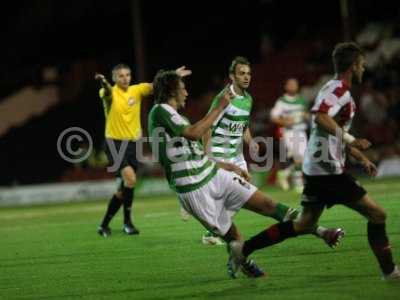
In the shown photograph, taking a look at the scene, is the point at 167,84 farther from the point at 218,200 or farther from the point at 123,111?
the point at 123,111

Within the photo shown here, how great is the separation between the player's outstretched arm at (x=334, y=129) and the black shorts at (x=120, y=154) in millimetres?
5983

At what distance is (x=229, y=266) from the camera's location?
8.97 m

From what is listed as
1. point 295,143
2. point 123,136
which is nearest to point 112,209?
point 123,136

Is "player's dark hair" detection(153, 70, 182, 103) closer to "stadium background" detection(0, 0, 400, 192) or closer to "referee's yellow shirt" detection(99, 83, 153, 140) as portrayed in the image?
"referee's yellow shirt" detection(99, 83, 153, 140)

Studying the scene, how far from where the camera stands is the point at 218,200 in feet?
29.0

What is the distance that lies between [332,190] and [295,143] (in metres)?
11.8

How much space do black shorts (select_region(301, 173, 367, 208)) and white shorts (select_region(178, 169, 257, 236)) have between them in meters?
0.76

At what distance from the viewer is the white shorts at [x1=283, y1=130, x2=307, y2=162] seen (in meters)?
20.0

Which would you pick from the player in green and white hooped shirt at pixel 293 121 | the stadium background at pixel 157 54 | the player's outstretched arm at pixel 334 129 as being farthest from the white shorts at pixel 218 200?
the stadium background at pixel 157 54

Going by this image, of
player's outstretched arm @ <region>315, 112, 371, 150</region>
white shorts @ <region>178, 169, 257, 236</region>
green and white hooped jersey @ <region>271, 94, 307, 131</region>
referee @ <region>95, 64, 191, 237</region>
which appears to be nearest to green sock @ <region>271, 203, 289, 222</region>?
white shorts @ <region>178, 169, 257, 236</region>

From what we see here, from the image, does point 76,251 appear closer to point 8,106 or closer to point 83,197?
point 83,197

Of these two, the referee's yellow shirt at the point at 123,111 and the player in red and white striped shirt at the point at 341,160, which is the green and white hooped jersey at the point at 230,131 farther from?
the player in red and white striped shirt at the point at 341,160

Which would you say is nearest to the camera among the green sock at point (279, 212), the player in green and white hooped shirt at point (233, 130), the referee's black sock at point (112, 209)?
the green sock at point (279, 212)

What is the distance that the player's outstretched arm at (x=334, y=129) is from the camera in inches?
319
